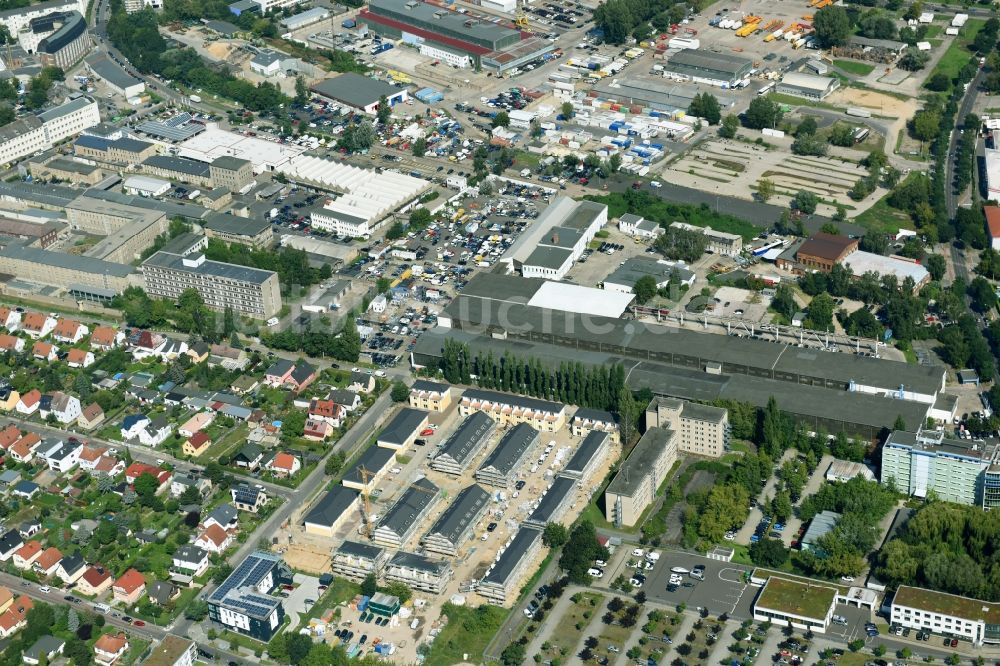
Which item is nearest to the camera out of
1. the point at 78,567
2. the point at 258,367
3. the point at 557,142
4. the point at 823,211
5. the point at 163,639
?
the point at 163,639

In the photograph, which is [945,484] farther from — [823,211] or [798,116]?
[798,116]

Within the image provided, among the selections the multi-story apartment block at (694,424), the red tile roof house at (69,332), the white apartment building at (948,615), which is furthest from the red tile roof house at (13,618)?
the white apartment building at (948,615)

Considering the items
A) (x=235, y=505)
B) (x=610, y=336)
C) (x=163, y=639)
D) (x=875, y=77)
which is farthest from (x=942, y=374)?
(x=875, y=77)

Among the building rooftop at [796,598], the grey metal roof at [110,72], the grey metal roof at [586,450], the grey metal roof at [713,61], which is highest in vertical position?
the building rooftop at [796,598]

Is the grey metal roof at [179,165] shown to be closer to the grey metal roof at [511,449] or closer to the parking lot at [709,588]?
the grey metal roof at [511,449]

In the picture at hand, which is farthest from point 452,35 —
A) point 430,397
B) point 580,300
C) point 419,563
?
point 419,563

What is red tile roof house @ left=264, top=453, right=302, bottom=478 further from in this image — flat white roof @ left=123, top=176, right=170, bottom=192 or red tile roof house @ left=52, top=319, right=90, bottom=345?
flat white roof @ left=123, top=176, right=170, bottom=192

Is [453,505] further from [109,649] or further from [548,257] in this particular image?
[548,257]
